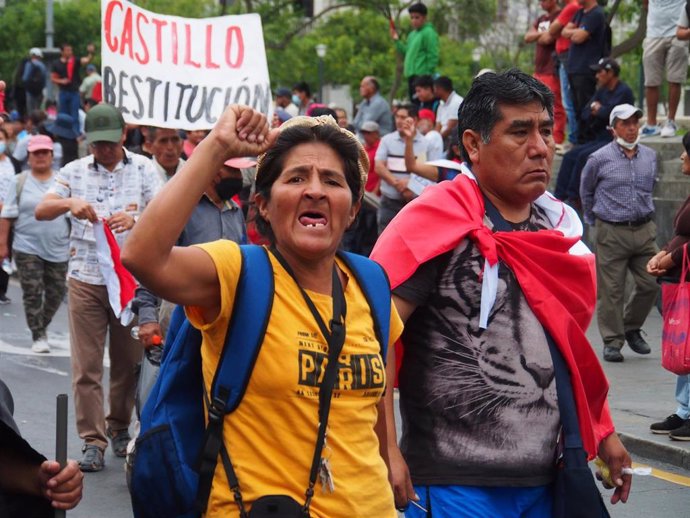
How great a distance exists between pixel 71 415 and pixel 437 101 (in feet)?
31.9

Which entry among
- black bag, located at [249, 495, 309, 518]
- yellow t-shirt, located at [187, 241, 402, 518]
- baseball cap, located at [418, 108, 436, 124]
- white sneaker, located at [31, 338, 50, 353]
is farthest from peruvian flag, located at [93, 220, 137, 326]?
baseball cap, located at [418, 108, 436, 124]

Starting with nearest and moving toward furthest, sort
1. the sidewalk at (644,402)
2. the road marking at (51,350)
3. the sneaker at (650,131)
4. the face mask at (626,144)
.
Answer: the sidewalk at (644,402)
the road marking at (51,350)
the face mask at (626,144)
the sneaker at (650,131)

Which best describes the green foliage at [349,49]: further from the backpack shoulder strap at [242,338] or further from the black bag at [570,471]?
the backpack shoulder strap at [242,338]

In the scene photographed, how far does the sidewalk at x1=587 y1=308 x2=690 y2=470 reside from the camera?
8.59m

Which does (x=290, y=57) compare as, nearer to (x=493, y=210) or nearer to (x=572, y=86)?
(x=572, y=86)

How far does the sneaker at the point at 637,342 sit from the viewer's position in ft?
40.9

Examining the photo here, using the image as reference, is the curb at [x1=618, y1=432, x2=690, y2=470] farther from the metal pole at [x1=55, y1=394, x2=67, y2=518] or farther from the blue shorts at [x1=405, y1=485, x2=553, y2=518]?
the metal pole at [x1=55, y1=394, x2=67, y2=518]

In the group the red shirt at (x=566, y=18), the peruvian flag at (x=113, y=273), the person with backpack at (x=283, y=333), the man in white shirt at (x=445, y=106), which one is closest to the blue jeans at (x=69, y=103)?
the man in white shirt at (x=445, y=106)

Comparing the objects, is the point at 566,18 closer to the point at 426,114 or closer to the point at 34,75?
the point at 426,114

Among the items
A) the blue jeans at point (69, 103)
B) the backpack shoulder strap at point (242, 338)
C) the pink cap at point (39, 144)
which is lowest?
the blue jeans at point (69, 103)

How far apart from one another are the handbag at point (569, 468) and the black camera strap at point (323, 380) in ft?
3.21

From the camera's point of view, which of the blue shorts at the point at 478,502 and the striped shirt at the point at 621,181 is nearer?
the blue shorts at the point at 478,502

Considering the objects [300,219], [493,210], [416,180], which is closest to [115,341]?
[493,210]

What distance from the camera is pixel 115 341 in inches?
330
